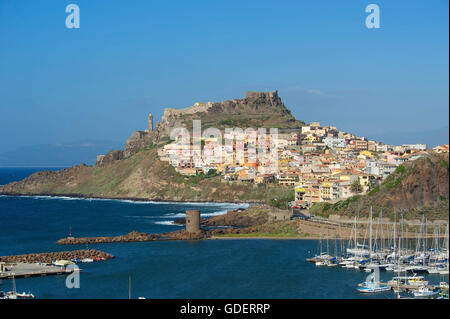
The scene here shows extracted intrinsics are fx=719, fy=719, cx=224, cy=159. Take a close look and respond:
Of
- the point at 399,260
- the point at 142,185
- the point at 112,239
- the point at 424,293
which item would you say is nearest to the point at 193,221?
the point at 112,239

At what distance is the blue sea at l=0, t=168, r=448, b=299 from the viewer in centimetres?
2289

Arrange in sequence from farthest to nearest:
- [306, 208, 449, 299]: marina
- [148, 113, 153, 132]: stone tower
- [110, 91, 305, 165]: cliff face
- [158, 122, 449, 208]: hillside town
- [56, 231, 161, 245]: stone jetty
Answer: [148, 113, 153, 132]: stone tower → [110, 91, 305, 165]: cliff face → [158, 122, 449, 208]: hillside town → [56, 231, 161, 245]: stone jetty → [306, 208, 449, 299]: marina

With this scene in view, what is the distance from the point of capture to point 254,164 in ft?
211

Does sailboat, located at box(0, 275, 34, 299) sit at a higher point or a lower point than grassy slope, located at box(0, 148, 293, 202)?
lower

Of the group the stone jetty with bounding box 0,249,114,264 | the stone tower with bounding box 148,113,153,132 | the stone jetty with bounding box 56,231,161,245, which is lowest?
the stone jetty with bounding box 0,249,114,264

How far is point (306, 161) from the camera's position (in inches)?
2469

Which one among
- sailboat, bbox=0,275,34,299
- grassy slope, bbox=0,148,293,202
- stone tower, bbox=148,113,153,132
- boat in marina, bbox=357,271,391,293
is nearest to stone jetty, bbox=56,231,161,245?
sailboat, bbox=0,275,34,299

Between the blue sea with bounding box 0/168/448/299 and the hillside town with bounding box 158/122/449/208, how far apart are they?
10.8m

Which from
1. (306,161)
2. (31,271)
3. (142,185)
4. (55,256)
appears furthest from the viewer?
(142,185)

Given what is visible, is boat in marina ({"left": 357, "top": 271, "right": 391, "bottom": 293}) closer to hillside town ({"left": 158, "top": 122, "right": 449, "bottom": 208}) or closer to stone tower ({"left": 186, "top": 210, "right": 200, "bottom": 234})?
stone tower ({"left": 186, "top": 210, "right": 200, "bottom": 234})

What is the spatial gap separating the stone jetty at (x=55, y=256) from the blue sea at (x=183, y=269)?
792mm

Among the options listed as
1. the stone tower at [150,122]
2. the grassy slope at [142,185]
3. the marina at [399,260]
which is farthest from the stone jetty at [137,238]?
the stone tower at [150,122]

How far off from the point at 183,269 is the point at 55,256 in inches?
233

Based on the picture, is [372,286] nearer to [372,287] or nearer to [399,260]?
[372,287]
